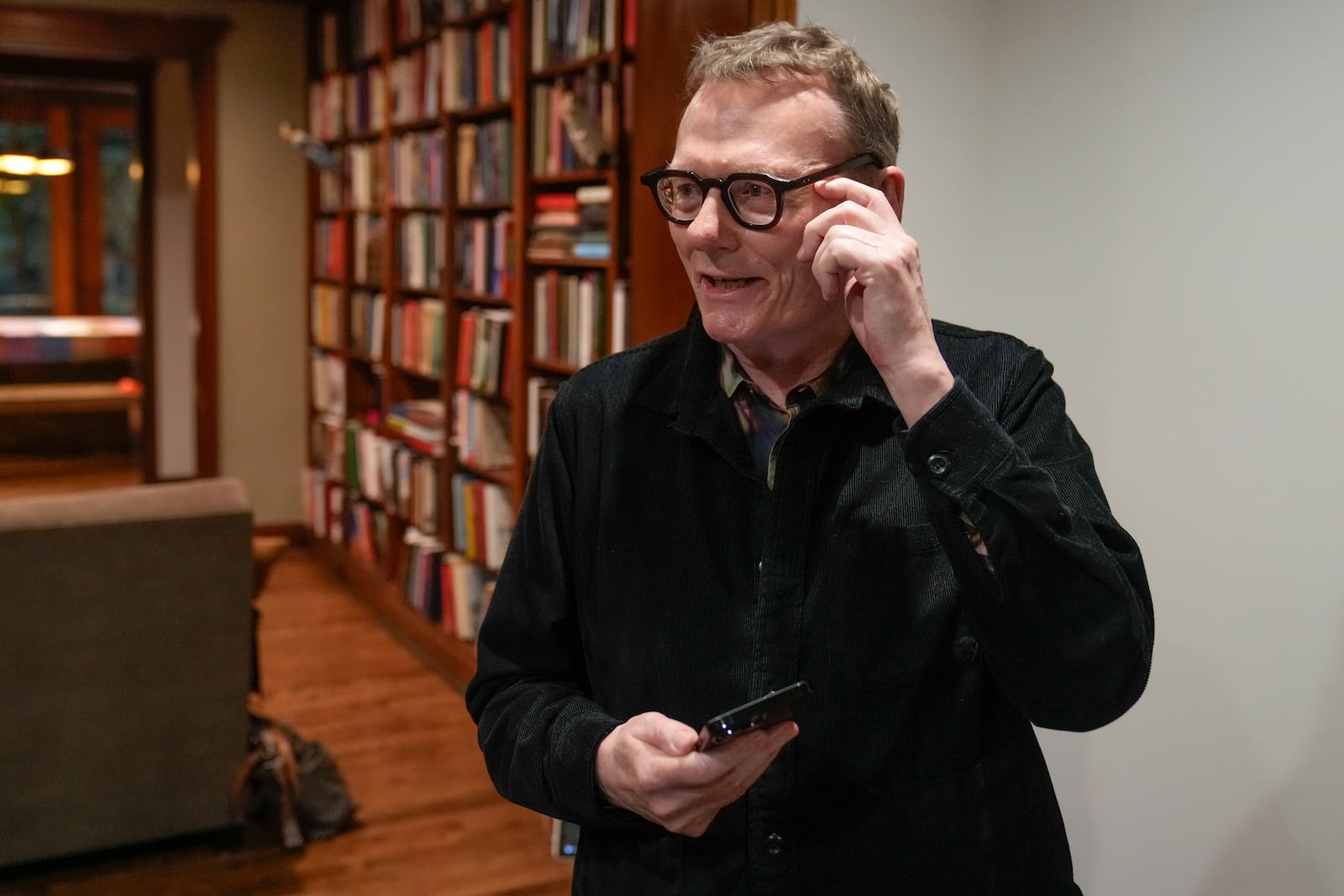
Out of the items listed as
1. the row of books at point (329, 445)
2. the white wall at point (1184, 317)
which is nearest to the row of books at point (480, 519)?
the row of books at point (329, 445)

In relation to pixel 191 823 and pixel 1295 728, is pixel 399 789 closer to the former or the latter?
pixel 191 823

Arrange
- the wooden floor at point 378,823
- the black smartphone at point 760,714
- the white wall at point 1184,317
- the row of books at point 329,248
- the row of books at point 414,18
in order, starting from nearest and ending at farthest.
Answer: the black smartphone at point 760,714 < the white wall at point 1184,317 < the wooden floor at point 378,823 < the row of books at point 414,18 < the row of books at point 329,248

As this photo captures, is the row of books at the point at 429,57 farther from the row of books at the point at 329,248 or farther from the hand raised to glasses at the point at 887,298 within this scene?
the hand raised to glasses at the point at 887,298

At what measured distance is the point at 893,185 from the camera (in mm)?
1200

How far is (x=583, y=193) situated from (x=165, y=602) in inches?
60.4

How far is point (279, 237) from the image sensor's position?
615cm

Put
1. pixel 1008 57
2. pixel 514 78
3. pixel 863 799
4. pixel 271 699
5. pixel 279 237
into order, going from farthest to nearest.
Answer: pixel 279 237
pixel 271 699
pixel 514 78
pixel 1008 57
pixel 863 799

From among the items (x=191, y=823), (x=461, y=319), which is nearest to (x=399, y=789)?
(x=191, y=823)

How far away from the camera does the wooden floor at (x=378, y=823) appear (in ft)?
9.68

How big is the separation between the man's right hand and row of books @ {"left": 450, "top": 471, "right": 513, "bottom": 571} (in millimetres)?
2807

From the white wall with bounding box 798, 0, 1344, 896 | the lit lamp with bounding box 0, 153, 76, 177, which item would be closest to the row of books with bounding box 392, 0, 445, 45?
the white wall with bounding box 798, 0, 1344, 896

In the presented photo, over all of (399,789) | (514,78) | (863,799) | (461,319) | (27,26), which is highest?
(27,26)

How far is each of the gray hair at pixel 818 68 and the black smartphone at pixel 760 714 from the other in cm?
52

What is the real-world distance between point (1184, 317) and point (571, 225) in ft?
6.42
